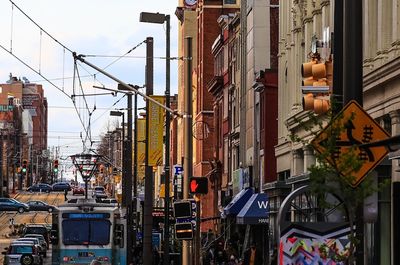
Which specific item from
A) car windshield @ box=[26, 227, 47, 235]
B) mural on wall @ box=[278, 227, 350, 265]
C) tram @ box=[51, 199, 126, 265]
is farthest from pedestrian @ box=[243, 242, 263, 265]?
car windshield @ box=[26, 227, 47, 235]

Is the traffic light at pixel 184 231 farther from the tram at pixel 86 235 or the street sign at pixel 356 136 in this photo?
the street sign at pixel 356 136

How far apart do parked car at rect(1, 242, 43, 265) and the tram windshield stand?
15940 mm

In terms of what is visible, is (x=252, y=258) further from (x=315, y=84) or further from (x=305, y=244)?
(x=315, y=84)

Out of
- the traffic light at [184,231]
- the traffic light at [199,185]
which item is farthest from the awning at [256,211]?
the traffic light at [199,185]

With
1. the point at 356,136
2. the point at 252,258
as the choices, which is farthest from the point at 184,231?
the point at 356,136

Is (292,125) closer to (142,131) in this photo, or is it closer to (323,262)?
(323,262)

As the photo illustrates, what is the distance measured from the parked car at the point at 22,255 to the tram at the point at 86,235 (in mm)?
15904

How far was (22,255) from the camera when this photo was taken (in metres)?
57.4

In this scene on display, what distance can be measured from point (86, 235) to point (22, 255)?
1721 centimetres

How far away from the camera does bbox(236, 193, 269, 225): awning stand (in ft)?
151

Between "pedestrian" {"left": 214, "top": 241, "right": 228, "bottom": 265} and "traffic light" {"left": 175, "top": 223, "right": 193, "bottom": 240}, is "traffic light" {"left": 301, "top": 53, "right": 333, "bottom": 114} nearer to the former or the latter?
"traffic light" {"left": 175, "top": 223, "right": 193, "bottom": 240}

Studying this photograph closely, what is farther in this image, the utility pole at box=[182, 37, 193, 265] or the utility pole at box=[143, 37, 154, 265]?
the utility pole at box=[143, 37, 154, 265]

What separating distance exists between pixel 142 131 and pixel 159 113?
2449 centimetres

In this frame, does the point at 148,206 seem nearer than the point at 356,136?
No
